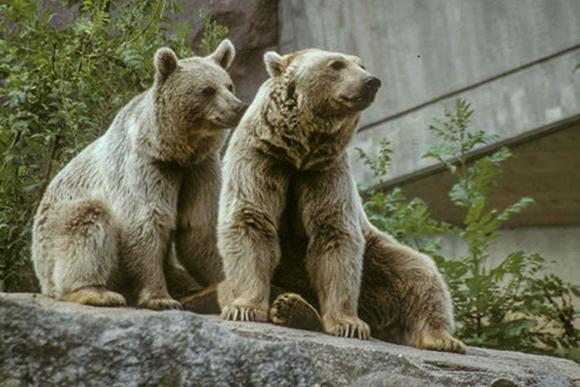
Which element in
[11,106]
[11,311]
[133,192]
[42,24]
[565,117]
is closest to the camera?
[11,311]

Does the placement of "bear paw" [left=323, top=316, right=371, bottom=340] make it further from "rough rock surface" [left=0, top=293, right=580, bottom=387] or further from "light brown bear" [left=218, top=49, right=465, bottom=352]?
"rough rock surface" [left=0, top=293, right=580, bottom=387]

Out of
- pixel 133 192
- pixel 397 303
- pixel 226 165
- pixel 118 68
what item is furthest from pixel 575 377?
pixel 118 68

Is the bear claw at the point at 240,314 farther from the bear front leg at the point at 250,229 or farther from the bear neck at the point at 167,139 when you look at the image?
the bear neck at the point at 167,139

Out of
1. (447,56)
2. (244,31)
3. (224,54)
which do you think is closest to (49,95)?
(224,54)

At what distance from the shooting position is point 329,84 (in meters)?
4.07

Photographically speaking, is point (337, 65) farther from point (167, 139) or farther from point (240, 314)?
point (240, 314)

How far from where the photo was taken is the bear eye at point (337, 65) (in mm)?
4117

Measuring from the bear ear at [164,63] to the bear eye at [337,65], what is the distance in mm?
776

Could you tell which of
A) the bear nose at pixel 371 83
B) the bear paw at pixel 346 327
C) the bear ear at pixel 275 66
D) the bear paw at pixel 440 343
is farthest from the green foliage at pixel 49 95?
the bear paw at pixel 440 343

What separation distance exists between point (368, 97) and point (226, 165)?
69 centimetres

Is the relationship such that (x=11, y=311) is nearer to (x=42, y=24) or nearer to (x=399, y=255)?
(x=399, y=255)

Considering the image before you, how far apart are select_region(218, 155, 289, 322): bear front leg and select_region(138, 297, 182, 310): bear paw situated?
0.69 ft

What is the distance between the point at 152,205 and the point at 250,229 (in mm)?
519

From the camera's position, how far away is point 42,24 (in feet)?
20.4
